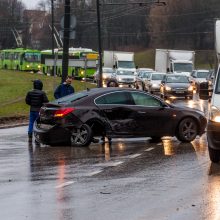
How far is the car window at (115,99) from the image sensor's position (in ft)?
56.3

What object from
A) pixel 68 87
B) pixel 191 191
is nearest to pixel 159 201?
pixel 191 191

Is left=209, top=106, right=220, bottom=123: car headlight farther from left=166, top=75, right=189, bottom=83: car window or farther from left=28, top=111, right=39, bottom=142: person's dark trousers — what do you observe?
left=166, top=75, right=189, bottom=83: car window

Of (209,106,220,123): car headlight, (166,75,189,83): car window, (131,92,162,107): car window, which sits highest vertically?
(209,106,220,123): car headlight

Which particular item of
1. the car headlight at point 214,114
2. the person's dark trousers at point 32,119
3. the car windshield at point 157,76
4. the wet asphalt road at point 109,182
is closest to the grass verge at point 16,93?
the car windshield at point 157,76

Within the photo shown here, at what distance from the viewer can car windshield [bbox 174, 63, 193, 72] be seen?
56.3 m

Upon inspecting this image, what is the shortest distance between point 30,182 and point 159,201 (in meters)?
2.67

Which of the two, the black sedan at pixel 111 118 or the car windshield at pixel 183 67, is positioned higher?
the black sedan at pixel 111 118

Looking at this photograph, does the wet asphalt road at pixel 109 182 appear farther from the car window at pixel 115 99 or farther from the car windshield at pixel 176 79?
the car windshield at pixel 176 79

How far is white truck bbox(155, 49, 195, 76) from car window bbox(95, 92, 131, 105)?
37.7 m

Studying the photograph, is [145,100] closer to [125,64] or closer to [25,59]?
[125,64]

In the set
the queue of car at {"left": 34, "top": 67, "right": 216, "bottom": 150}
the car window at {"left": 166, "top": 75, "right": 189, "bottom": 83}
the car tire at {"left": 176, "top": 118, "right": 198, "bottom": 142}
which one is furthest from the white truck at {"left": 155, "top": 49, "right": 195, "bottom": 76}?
A: the queue of car at {"left": 34, "top": 67, "right": 216, "bottom": 150}

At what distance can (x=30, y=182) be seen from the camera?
11289 millimetres

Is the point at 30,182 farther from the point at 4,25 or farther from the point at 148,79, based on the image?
the point at 4,25

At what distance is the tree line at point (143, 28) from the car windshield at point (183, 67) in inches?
1860
